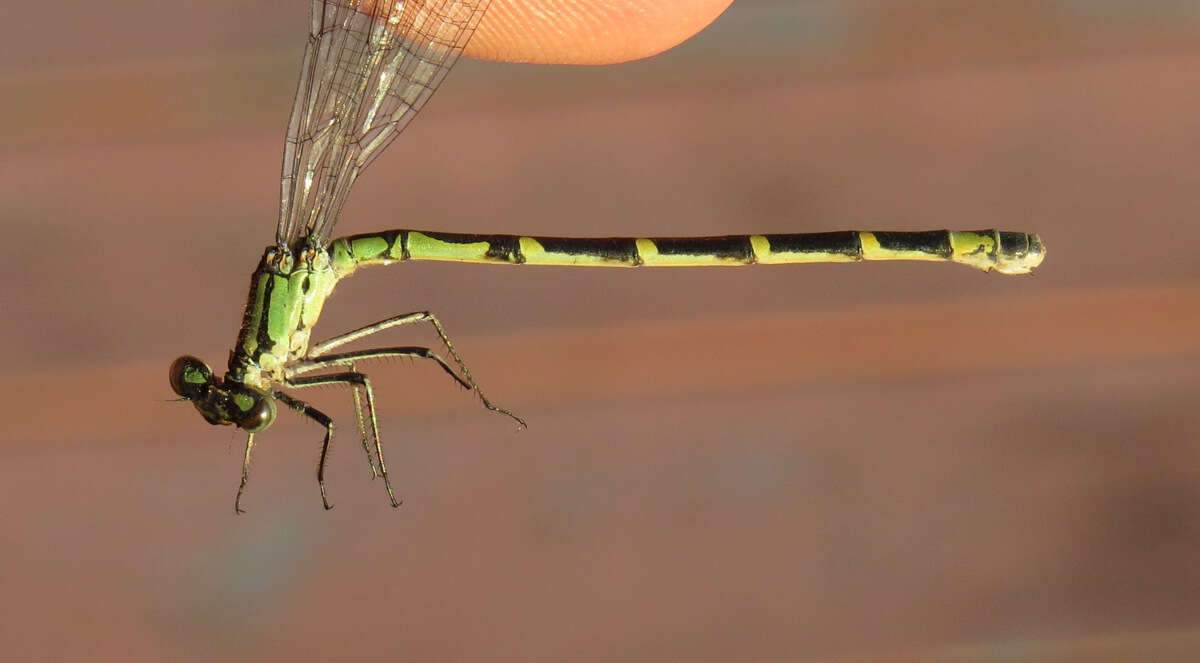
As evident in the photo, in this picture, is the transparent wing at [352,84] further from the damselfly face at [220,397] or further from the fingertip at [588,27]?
the damselfly face at [220,397]

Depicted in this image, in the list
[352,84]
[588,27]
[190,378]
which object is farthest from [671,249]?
[190,378]

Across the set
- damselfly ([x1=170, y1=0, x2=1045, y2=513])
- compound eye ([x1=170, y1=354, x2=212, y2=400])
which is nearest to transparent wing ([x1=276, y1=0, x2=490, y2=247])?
damselfly ([x1=170, y1=0, x2=1045, y2=513])

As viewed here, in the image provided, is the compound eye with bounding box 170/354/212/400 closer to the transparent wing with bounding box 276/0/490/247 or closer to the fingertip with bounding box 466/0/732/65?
the transparent wing with bounding box 276/0/490/247

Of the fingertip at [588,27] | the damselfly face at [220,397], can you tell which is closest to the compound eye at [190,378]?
the damselfly face at [220,397]

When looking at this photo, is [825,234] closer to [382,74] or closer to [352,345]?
[382,74]

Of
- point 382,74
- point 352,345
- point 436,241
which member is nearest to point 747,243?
point 436,241

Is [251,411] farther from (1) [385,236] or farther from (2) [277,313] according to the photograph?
(1) [385,236]
